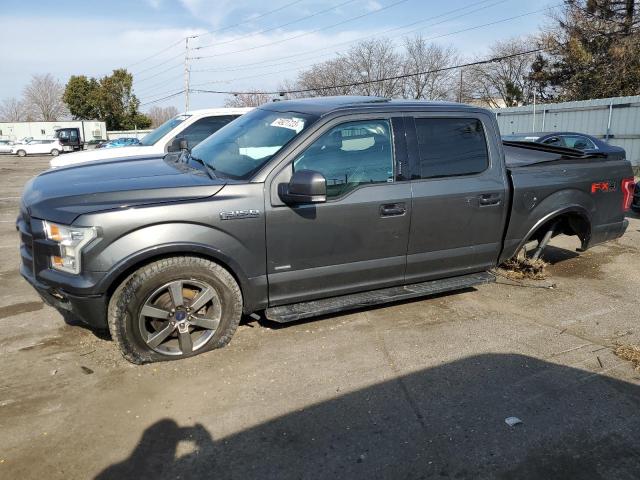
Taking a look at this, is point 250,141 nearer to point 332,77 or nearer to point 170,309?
point 170,309

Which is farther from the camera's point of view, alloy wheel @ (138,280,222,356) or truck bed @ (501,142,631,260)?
truck bed @ (501,142,631,260)

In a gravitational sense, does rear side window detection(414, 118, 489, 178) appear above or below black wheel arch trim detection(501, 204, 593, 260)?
above

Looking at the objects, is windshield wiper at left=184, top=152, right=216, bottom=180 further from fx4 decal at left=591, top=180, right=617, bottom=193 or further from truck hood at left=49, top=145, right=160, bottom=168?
fx4 decal at left=591, top=180, right=617, bottom=193

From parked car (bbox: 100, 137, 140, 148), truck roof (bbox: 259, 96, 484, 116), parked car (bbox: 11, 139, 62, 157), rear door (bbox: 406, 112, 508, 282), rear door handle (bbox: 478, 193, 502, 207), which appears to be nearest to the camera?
truck roof (bbox: 259, 96, 484, 116)

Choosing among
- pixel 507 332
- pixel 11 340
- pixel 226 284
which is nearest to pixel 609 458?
pixel 507 332

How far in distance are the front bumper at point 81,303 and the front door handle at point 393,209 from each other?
7.06ft

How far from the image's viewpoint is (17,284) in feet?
17.5

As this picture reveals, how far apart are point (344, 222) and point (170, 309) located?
1.44 meters

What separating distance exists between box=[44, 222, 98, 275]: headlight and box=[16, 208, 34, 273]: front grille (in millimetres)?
287

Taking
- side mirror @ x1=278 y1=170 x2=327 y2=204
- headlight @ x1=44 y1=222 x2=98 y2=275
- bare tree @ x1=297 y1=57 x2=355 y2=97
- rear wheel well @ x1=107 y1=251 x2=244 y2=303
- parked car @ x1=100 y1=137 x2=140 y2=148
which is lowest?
rear wheel well @ x1=107 y1=251 x2=244 y2=303

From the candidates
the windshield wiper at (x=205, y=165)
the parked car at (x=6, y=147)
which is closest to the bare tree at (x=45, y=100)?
the parked car at (x=6, y=147)

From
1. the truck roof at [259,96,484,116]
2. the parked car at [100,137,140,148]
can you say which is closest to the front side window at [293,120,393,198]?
the truck roof at [259,96,484,116]

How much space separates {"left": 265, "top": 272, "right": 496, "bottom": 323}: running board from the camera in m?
3.83

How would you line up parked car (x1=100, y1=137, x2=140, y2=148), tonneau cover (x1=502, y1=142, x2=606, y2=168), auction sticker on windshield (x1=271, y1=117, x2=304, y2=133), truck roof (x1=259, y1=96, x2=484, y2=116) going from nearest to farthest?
auction sticker on windshield (x1=271, y1=117, x2=304, y2=133), truck roof (x1=259, y1=96, x2=484, y2=116), tonneau cover (x1=502, y1=142, x2=606, y2=168), parked car (x1=100, y1=137, x2=140, y2=148)
